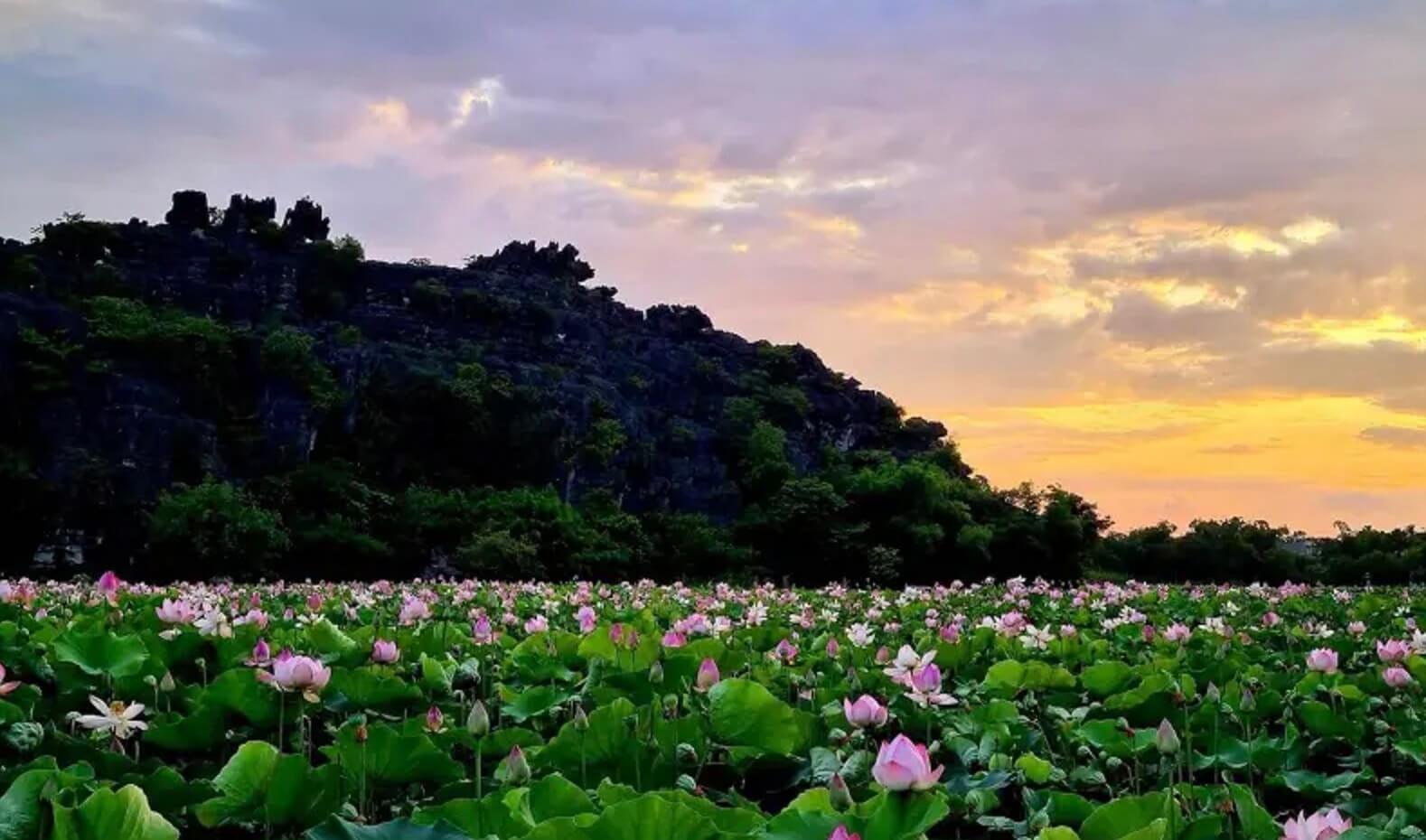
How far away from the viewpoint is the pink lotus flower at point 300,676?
2391 millimetres

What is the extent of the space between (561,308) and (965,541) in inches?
788

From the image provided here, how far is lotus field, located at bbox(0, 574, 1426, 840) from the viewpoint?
1.56 metres

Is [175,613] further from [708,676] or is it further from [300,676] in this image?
[708,676]

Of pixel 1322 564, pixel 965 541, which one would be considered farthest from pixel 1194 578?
pixel 965 541

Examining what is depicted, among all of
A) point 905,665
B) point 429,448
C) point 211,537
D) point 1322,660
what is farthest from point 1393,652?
point 429,448

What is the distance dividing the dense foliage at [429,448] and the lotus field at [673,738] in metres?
25.1

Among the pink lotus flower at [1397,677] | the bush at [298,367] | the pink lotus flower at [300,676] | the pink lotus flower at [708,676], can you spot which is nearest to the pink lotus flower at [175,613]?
the pink lotus flower at [300,676]

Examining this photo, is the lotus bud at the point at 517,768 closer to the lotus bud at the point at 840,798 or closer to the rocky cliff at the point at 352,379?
the lotus bud at the point at 840,798

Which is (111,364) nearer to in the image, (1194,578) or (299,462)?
(299,462)

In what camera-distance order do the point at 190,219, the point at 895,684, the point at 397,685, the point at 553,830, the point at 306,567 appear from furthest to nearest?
the point at 190,219 < the point at 306,567 < the point at 895,684 < the point at 397,685 < the point at 553,830

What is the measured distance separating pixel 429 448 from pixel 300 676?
121ft

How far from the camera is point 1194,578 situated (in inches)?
1379

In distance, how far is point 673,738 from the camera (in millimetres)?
2332

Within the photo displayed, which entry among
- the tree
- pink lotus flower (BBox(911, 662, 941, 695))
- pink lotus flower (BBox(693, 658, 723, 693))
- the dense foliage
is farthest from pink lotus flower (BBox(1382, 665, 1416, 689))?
the tree
